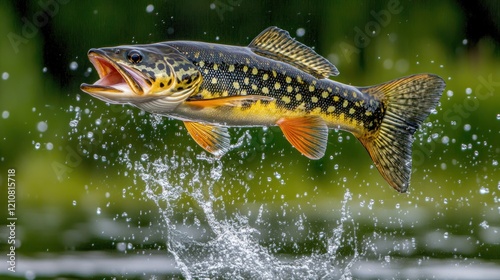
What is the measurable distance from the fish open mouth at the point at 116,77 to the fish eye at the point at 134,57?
4 cm

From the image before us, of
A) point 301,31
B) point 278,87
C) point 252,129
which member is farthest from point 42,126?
point 278,87

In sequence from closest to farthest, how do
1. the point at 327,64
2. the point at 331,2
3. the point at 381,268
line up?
the point at 327,64
the point at 381,268
the point at 331,2

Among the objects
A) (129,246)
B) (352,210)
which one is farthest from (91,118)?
(129,246)

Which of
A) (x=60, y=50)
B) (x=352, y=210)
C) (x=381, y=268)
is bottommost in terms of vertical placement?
(x=381, y=268)

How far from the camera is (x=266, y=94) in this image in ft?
13.8

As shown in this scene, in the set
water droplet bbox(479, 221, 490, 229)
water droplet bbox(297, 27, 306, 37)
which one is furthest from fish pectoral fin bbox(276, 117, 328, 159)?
water droplet bbox(297, 27, 306, 37)

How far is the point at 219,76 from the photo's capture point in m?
4.10

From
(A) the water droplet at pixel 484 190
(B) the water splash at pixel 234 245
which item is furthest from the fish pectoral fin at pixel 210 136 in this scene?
(A) the water droplet at pixel 484 190

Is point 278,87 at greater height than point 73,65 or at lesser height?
lesser

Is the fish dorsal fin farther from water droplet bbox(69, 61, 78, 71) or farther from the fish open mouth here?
water droplet bbox(69, 61, 78, 71)

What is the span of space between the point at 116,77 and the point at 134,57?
4.6 inches

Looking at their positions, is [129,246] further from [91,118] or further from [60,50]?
[60,50]

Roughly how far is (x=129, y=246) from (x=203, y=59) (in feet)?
12.2

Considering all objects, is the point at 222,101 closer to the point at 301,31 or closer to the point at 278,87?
the point at 278,87
